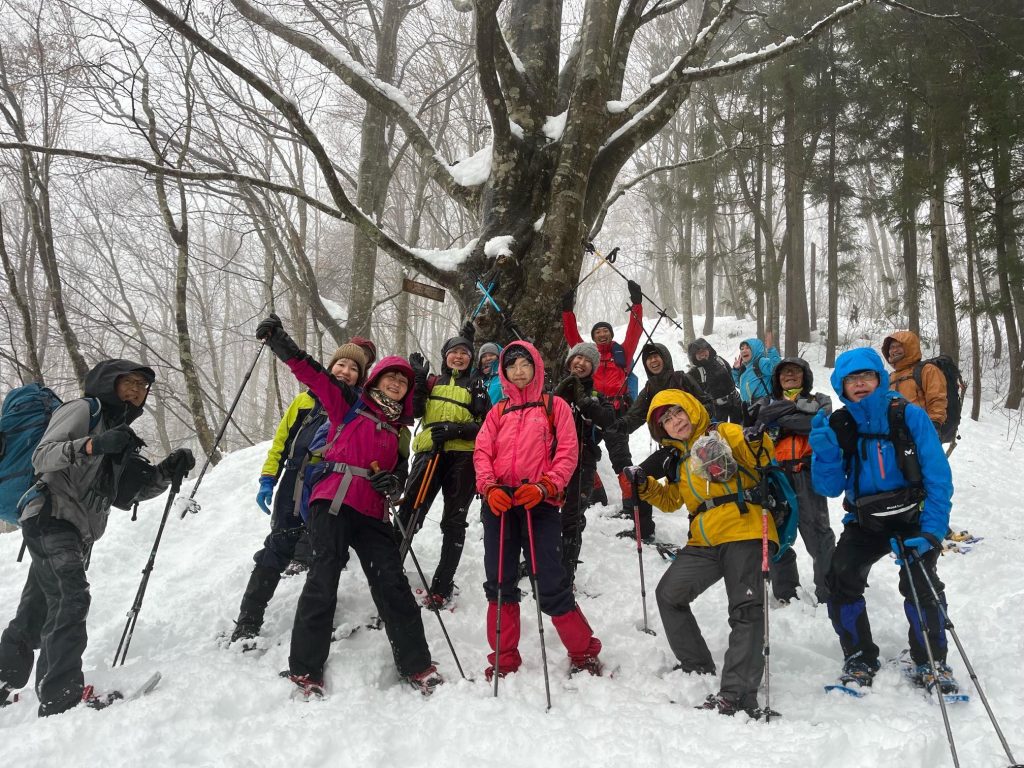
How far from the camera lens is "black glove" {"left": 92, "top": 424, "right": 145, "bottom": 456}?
3400mm

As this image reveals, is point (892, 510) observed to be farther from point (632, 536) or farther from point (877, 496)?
point (632, 536)

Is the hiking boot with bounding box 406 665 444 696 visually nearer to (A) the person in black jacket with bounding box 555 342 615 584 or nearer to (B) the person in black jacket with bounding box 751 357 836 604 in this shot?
(A) the person in black jacket with bounding box 555 342 615 584

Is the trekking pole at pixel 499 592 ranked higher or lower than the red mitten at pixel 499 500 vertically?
lower

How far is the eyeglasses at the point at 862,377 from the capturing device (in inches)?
146

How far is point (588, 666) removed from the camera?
3.70 metres

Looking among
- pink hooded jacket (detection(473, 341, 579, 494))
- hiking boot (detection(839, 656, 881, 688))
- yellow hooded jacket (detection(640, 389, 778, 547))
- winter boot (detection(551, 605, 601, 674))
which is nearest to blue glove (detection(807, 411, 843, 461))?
yellow hooded jacket (detection(640, 389, 778, 547))

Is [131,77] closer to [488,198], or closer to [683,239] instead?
[488,198]

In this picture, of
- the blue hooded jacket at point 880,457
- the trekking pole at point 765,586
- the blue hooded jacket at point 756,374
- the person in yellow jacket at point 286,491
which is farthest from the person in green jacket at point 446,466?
the blue hooded jacket at point 756,374

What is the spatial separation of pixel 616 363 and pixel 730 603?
11.1 ft

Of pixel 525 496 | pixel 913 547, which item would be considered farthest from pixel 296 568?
pixel 913 547

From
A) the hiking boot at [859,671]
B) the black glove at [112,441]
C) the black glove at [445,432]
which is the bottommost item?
the hiking boot at [859,671]

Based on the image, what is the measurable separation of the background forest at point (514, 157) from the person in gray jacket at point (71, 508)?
265 centimetres

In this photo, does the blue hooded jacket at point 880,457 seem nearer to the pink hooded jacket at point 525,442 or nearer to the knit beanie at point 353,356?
the pink hooded jacket at point 525,442

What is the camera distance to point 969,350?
1900 cm
